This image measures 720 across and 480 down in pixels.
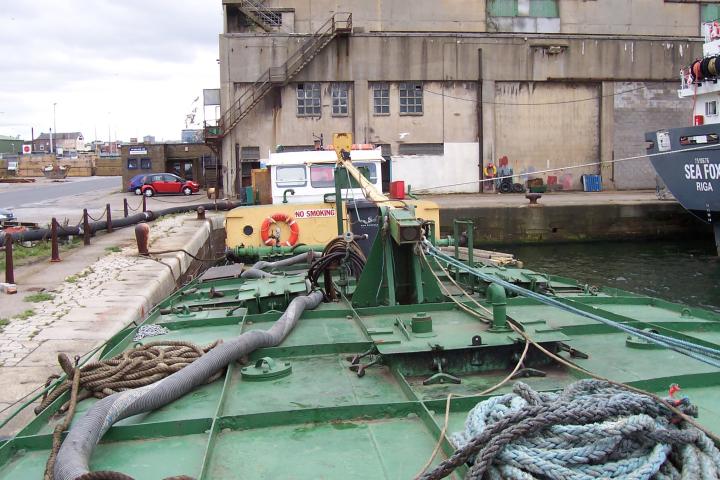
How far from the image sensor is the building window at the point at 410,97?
32.2 metres

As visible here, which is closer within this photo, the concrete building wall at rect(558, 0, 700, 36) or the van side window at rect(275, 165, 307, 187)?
the van side window at rect(275, 165, 307, 187)

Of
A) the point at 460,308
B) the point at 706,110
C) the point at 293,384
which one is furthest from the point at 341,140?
the point at 706,110

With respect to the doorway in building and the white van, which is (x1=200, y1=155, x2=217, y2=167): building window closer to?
the doorway in building

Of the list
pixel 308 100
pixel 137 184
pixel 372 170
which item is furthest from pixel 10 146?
pixel 372 170

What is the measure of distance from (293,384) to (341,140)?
4594mm

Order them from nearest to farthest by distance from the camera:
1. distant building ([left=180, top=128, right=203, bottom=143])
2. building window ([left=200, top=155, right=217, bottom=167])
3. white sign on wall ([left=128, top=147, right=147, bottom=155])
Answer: white sign on wall ([left=128, top=147, right=147, bottom=155]) < building window ([left=200, top=155, right=217, bottom=167]) < distant building ([left=180, top=128, right=203, bottom=143])

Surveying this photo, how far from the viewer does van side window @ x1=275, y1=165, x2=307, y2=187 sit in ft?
40.4

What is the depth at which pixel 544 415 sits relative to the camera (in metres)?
2.58

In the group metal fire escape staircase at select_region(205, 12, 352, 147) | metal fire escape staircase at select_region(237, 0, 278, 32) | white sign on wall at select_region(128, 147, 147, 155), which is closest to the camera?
metal fire escape staircase at select_region(205, 12, 352, 147)

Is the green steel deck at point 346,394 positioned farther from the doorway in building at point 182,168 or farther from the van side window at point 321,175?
the doorway in building at point 182,168

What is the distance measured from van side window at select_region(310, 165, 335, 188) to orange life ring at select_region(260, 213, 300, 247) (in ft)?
6.66

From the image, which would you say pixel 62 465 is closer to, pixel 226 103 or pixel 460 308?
pixel 460 308

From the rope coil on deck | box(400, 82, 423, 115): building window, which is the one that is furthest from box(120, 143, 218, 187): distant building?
the rope coil on deck

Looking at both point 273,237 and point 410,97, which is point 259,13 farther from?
point 273,237
